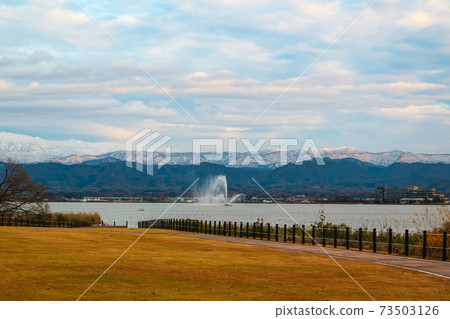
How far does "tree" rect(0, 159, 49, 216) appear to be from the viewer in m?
89.0

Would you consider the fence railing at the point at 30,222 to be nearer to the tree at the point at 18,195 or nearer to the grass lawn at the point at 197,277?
the tree at the point at 18,195

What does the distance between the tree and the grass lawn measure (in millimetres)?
66970

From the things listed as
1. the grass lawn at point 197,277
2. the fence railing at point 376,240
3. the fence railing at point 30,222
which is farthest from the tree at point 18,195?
the grass lawn at point 197,277

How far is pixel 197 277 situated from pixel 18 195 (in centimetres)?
8032

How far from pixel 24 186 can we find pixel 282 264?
79692 mm

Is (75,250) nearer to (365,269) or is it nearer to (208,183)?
(365,269)

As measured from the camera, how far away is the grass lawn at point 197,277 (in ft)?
46.3

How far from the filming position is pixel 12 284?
14938 millimetres

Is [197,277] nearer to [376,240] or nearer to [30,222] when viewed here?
[376,240]

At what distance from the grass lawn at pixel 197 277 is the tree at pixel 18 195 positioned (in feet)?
220

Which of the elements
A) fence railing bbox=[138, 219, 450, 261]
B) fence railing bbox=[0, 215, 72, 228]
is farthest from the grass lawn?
fence railing bbox=[0, 215, 72, 228]

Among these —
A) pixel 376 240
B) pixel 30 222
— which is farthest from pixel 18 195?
pixel 376 240

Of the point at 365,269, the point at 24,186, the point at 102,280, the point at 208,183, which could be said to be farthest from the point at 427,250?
the point at 208,183

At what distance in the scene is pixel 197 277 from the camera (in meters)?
17.5
